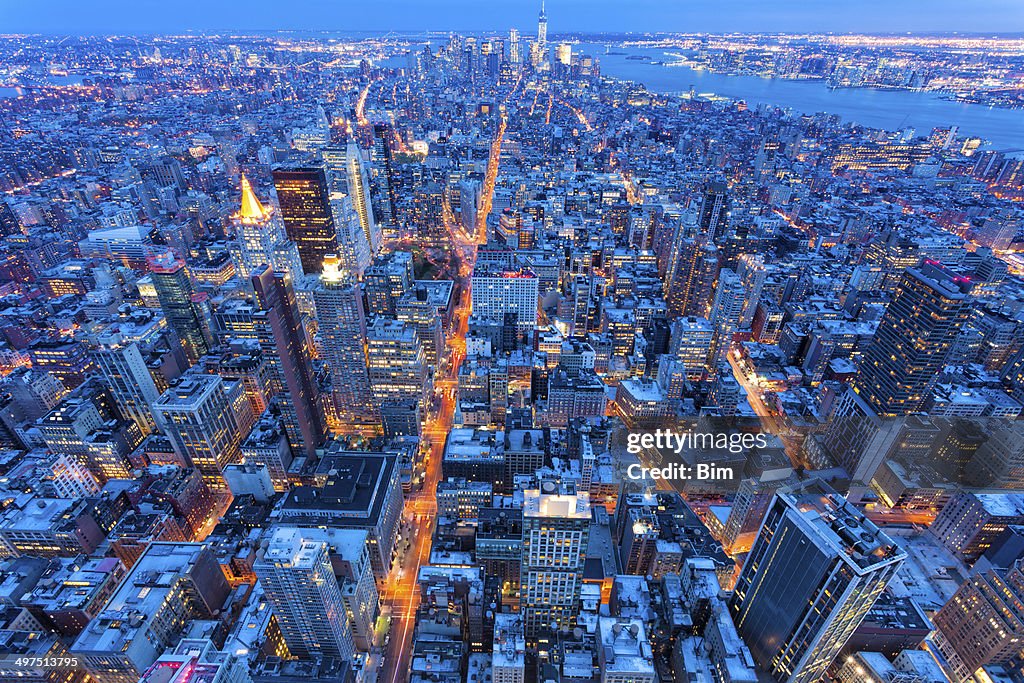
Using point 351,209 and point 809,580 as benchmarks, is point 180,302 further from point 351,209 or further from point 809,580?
point 809,580

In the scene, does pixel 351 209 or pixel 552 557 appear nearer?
pixel 552 557

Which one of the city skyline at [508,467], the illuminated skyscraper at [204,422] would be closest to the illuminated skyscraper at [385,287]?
the city skyline at [508,467]

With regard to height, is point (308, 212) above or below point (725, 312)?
above

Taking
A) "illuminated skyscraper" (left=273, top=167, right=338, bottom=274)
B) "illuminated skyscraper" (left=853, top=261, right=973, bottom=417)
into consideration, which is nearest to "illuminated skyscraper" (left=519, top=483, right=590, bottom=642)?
"illuminated skyscraper" (left=853, top=261, right=973, bottom=417)

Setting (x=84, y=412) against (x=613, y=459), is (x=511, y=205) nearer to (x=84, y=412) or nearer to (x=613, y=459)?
(x=613, y=459)

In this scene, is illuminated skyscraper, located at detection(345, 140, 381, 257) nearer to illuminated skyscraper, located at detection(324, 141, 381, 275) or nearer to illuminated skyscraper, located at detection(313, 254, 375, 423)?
illuminated skyscraper, located at detection(324, 141, 381, 275)

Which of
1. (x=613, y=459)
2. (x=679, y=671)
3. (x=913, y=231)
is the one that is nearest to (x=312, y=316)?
(x=613, y=459)

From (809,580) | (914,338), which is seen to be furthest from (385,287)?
(809,580)
